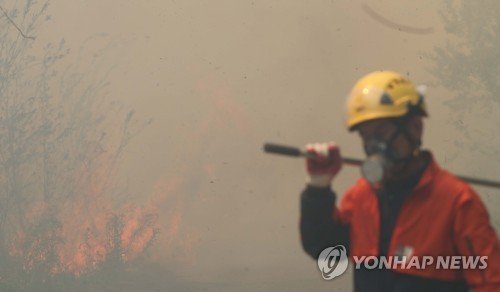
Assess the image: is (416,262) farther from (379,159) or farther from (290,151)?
(290,151)

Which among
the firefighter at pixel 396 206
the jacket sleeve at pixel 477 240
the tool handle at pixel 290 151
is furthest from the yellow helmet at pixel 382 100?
the jacket sleeve at pixel 477 240

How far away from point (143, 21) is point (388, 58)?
3754 mm

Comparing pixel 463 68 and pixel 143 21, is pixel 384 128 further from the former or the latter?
pixel 463 68

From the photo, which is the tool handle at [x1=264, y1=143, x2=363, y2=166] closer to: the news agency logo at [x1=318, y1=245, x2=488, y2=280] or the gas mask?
the gas mask

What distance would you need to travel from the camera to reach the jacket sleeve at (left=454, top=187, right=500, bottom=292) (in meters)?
2.59

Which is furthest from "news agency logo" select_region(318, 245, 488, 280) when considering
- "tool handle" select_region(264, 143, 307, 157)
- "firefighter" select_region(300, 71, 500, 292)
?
"tool handle" select_region(264, 143, 307, 157)

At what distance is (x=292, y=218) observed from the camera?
13.6 m

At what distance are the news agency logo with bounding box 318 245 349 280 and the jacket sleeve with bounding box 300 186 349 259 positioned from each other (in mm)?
55

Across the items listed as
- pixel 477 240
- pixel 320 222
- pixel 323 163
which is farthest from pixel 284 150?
pixel 477 240

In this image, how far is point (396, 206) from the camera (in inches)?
112

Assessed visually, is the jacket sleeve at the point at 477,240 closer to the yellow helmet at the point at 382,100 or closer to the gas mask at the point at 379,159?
the gas mask at the point at 379,159

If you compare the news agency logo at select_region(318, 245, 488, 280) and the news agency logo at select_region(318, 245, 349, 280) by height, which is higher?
the news agency logo at select_region(318, 245, 488, 280)

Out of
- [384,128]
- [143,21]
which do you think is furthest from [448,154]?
[384,128]

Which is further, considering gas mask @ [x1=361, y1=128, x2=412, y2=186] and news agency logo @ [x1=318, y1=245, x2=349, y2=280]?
news agency logo @ [x1=318, y1=245, x2=349, y2=280]
